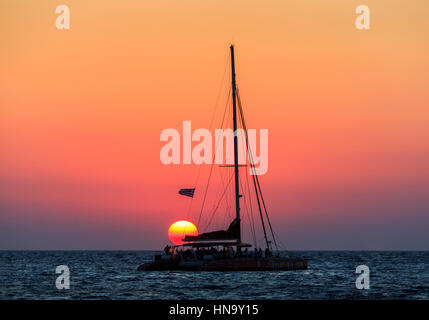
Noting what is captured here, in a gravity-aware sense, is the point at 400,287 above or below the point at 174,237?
below

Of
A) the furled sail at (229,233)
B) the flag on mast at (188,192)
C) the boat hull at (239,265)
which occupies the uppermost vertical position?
the flag on mast at (188,192)

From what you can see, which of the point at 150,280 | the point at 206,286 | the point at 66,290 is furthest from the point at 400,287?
the point at 66,290

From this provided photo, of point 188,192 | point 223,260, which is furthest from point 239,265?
point 188,192

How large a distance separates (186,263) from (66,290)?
13.4m

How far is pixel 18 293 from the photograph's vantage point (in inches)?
1842

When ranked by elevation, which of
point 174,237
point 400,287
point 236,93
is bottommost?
point 400,287

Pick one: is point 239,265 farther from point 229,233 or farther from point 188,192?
point 188,192

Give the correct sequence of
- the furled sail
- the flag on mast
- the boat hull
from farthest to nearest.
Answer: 1. the flag on mast
2. the furled sail
3. the boat hull

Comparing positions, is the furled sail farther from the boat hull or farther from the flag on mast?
the flag on mast

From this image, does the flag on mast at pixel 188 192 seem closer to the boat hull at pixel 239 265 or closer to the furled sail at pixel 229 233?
the furled sail at pixel 229 233

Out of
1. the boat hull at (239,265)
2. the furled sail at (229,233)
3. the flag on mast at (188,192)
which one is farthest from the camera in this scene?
the flag on mast at (188,192)

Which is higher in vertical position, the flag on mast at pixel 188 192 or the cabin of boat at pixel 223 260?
the flag on mast at pixel 188 192
